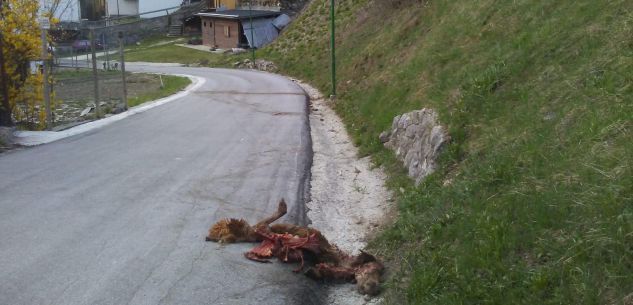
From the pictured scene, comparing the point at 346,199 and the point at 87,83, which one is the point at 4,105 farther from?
the point at 87,83

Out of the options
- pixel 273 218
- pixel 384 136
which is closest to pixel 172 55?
pixel 384 136

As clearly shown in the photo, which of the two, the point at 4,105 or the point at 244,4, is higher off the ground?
the point at 244,4

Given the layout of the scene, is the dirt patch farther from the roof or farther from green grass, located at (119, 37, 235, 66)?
the roof

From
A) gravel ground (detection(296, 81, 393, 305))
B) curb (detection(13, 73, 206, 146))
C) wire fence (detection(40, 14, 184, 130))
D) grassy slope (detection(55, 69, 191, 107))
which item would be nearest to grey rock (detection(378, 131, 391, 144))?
gravel ground (detection(296, 81, 393, 305))

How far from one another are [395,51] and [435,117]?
9932mm

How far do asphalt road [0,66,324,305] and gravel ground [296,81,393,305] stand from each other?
26 centimetres

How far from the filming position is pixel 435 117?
35.5 ft

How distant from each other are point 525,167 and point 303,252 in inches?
94.6

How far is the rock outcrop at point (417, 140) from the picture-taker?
31.6 feet

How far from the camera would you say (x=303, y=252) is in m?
7.24

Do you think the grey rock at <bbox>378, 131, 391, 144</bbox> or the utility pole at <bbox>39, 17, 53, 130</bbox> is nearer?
the grey rock at <bbox>378, 131, 391, 144</bbox>

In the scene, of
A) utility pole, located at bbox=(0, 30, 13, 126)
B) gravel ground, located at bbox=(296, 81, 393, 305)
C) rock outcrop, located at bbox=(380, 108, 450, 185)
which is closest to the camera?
gravel ground, located at bbox=(296, 81, 393, 305)

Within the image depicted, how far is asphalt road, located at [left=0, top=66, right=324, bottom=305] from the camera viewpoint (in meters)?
6.32

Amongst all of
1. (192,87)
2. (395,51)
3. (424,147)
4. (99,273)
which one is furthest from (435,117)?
(192,87)
